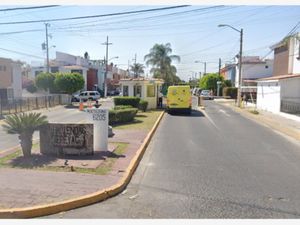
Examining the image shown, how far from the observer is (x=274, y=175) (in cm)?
750

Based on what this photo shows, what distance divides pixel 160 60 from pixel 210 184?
5816cm

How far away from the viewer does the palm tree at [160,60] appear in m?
63.2

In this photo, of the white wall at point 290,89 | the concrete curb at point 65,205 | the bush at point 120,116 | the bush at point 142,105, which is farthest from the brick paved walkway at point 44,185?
the white wall at point 290,89

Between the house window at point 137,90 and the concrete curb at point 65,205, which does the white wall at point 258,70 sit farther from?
the concrete curb at point 65,205

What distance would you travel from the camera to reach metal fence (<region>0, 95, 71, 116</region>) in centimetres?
2568

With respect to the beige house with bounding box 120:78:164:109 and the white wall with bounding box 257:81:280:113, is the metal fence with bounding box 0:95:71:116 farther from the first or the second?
the white wall with bounding box 257:81:280:113

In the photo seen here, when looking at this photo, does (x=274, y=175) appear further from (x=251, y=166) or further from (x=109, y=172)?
(x=109, y=172)

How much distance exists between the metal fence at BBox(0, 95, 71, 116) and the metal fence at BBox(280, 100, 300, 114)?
20.7m

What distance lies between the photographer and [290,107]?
898 inches

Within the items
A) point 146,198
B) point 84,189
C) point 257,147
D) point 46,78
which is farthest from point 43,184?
point 46,78

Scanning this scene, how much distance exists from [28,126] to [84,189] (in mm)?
3204

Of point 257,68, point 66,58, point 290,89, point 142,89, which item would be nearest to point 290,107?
point 290,89

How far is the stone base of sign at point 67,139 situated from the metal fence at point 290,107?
58.9 feet

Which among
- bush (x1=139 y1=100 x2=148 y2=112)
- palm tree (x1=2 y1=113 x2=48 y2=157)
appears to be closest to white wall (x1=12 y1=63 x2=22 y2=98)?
bush (x1=139 y1=100 x2=148 y2=112)
